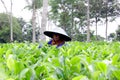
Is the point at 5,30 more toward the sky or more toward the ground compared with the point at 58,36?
more toward the ground

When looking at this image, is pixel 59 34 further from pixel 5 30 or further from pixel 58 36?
pixel 5 30

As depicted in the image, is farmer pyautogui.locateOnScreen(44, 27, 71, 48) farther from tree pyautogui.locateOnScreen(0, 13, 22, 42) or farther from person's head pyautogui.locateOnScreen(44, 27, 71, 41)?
tree pyautogui.locateOnScreen(0, 13, 22, 42)

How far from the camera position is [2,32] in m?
38.7

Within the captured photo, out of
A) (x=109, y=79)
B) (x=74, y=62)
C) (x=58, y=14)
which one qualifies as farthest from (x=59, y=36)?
(x=58, y=14)

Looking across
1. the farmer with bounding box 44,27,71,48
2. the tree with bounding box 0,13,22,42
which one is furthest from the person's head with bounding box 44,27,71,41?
the tree with bounding box 0,13,22,42

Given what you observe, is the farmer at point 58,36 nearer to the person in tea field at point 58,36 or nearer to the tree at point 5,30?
the person in tea field at point 58,36

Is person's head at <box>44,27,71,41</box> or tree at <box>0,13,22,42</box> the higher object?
person's head at <box>44,27,71,41</box>

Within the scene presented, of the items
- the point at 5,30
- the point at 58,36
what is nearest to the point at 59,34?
the point at 58,36

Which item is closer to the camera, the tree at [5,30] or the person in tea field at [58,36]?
the person in tea field at [58,36]

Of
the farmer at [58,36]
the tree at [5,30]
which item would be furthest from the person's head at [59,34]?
the tree at [5,30]

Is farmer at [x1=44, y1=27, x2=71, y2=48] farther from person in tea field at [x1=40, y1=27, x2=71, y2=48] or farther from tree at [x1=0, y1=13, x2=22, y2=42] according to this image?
tree at [x1=0, y1=13, x2=22, y2=42]

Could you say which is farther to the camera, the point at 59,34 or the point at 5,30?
the point at 5,30

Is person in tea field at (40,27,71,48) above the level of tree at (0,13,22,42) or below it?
above

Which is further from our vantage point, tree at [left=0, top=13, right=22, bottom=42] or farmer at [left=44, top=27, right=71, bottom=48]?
tree at [left=0, top=13, right=22, bottom=42]
